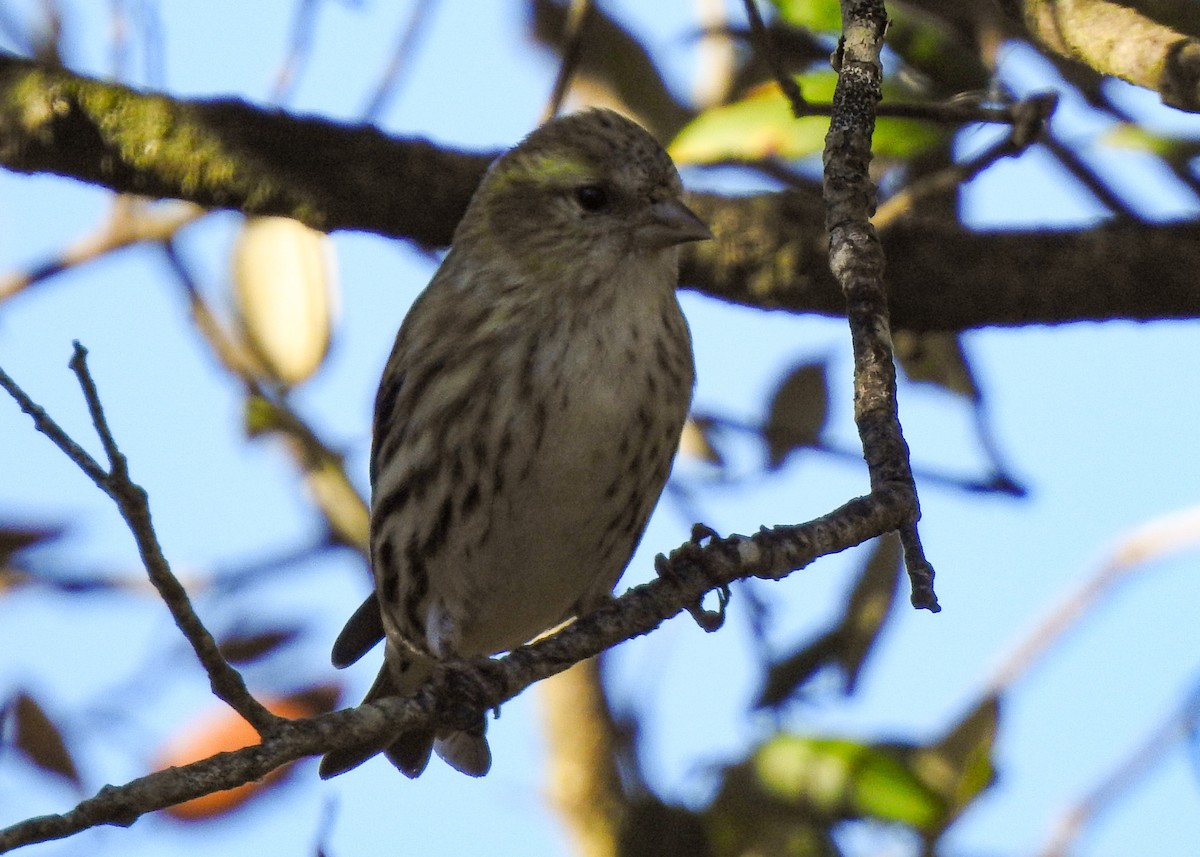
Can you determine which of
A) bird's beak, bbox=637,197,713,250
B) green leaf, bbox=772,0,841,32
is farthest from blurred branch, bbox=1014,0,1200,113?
bird's beak, bbox=637,197,713,250

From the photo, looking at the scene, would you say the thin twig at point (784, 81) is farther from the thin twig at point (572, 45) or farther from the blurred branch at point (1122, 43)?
the thin twig at point (572, 45)

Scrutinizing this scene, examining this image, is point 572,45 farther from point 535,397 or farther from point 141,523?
point 141,523

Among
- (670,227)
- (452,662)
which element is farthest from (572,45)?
(452,662)

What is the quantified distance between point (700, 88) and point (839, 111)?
9.04 ft

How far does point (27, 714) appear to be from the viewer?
4.18m

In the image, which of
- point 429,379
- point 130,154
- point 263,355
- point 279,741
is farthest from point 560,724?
point 279,741

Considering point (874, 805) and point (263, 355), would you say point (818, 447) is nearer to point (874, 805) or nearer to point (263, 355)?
point (874, 805)

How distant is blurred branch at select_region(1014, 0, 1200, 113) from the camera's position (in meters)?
3.15

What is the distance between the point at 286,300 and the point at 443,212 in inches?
39.8

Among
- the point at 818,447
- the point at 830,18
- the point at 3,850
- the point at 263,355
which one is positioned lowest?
the point at 3,850

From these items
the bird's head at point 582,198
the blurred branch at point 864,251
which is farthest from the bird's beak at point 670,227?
the blurred branch at point 864,251

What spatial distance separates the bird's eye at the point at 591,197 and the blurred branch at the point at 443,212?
0.28m

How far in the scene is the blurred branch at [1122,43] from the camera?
10.3 feet

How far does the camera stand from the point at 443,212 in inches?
173
